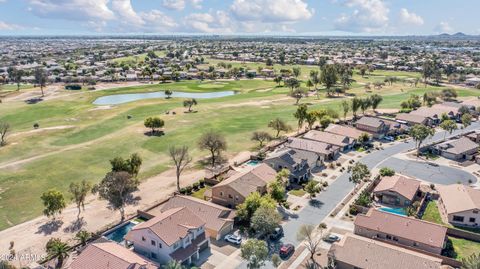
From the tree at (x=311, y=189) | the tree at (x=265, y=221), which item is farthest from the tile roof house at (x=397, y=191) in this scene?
the tree at (x=265, y=221)

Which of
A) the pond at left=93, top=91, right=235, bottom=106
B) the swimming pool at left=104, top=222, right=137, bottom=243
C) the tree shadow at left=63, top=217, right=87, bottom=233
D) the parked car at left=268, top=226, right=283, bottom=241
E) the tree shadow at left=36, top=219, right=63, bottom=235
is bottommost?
the tree shadow at left=36, top=219, right=63, bottom=235

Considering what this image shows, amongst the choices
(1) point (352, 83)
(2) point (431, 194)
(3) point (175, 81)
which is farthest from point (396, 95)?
(3) point (175, 81)

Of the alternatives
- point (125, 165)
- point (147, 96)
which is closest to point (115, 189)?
point (125, 165)

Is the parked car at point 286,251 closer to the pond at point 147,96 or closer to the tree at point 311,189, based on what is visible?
the tree at point 311,189

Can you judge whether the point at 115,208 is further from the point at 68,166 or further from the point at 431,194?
the point at 431,194

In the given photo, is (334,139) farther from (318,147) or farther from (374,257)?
(374,257)

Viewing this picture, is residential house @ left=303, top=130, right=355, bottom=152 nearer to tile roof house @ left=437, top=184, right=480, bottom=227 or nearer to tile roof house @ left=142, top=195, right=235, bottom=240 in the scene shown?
tile roof house @ left=437, top=184, right=480, bottom=227

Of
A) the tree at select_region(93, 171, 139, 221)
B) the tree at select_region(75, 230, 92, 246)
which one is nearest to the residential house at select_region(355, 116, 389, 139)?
the tree at select_region(93, 171, 139, 221)
